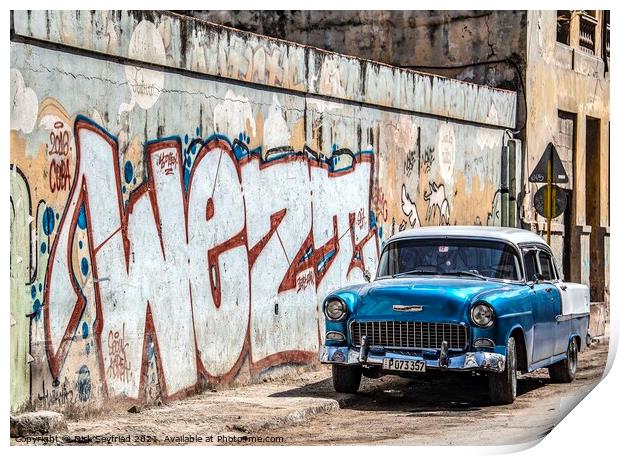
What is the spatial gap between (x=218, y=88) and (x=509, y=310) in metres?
3.77

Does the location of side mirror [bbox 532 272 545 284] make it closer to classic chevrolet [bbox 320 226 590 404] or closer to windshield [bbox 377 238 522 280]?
classic chevrolet [bbox 320 226 590 404]

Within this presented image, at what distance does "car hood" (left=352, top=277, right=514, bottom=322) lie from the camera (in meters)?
11.1

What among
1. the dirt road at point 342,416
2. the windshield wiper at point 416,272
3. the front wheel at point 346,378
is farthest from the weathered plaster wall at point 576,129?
the front wheel at point 346,378

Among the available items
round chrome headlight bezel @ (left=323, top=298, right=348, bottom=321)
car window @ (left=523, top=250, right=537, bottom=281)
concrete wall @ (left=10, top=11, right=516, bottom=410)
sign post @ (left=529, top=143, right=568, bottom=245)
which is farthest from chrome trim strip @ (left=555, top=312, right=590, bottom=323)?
sign post @ (left=529, top=143, right=568, bottom=245)

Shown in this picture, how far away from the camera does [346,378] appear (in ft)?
39.6

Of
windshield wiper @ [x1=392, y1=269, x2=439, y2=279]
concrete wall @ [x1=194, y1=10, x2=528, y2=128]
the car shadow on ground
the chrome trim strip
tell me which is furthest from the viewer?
concrete wall @ [x1=194, y1=10, x2=528, y2=128]

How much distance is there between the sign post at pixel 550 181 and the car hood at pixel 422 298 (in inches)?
242

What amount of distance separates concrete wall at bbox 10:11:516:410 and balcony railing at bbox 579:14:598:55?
8528 millimetres

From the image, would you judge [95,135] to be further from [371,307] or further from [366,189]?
[366,189]

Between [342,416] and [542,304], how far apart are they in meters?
2.65

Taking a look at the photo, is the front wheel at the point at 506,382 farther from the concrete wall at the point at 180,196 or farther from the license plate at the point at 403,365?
the concrete wall at the point at 180,196

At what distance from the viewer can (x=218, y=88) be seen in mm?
12539

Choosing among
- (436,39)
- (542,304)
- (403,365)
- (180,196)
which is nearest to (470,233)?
(542,304)

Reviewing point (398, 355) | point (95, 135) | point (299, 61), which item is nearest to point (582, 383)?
point (398, 355)
